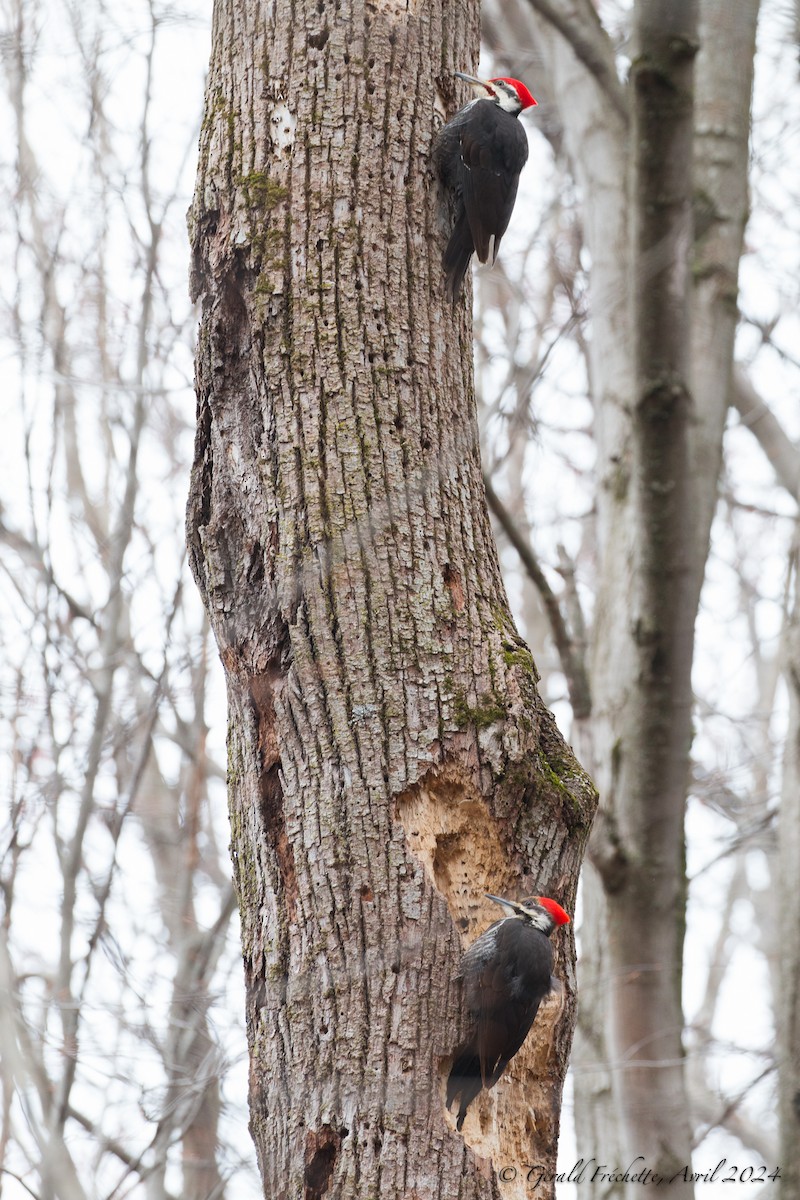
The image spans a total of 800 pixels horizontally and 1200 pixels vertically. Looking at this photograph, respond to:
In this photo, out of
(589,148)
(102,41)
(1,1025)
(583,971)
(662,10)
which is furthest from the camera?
(102,41)

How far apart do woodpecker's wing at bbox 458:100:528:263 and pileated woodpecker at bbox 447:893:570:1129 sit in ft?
4.35

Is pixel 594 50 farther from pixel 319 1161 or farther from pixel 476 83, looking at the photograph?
pixel 319 1161

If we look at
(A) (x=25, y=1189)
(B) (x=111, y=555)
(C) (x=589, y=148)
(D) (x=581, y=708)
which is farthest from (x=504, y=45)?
(A) (x=25, y=1189)

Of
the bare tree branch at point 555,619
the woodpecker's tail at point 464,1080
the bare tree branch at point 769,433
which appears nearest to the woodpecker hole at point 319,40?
the bare tree branch at point 555,619

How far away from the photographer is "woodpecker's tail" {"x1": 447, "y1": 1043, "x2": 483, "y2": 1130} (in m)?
1.82

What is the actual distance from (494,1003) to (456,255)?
4.56 ft

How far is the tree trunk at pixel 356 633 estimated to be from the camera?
1.84 metres

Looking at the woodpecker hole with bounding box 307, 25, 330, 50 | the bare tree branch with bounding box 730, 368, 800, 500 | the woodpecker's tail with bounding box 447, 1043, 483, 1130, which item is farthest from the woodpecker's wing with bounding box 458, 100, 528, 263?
the bare tree branch with bounding box 730, 368, 800, 500

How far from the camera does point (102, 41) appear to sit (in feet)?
16.5

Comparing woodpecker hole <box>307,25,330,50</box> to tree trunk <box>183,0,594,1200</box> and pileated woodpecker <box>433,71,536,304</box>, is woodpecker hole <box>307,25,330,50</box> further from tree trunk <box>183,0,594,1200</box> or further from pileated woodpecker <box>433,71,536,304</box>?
pileated woodpecker <box>433,71,536,304</box>

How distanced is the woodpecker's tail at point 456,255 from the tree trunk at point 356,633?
1.2 inches

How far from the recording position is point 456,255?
228 centimetres

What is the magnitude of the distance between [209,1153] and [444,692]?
3539 millimetres

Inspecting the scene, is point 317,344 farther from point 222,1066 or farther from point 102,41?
point 102,41
